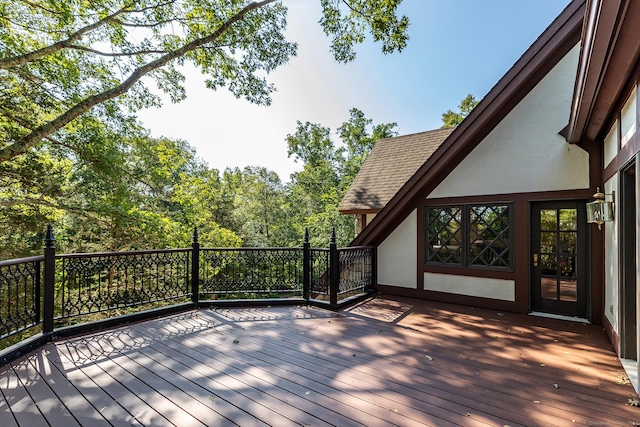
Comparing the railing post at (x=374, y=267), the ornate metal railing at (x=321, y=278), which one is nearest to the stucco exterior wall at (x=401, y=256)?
the railing post at (x=374, y=267)

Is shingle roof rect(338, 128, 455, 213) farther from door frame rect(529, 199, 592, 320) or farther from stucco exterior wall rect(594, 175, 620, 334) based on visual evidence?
stucco exterior wall rect(594, 175, 620, 334)

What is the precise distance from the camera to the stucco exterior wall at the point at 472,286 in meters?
4.98

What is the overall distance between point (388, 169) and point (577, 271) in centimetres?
596

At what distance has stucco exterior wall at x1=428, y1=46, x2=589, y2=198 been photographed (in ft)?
14.9

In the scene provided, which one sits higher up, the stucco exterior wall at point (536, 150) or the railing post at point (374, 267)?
the stucco exterior wall at point (536, 150)

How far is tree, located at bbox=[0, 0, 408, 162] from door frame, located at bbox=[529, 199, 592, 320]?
4.57 meters

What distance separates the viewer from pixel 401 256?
6.11 metres

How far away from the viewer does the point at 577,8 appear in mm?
4094

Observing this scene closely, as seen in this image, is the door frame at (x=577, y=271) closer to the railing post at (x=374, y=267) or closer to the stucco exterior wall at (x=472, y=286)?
the stucco exterior wall at (x=472, y=286)

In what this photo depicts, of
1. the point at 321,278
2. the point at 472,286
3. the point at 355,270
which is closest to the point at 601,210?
the point at 472,286

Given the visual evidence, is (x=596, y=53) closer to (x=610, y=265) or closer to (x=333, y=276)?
(x=610, y=265)

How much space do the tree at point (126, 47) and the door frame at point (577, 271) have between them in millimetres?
4569

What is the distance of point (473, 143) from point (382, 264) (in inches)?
122

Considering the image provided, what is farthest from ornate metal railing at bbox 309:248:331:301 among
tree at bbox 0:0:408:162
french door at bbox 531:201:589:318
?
tree at bbox 0:0:408:162
